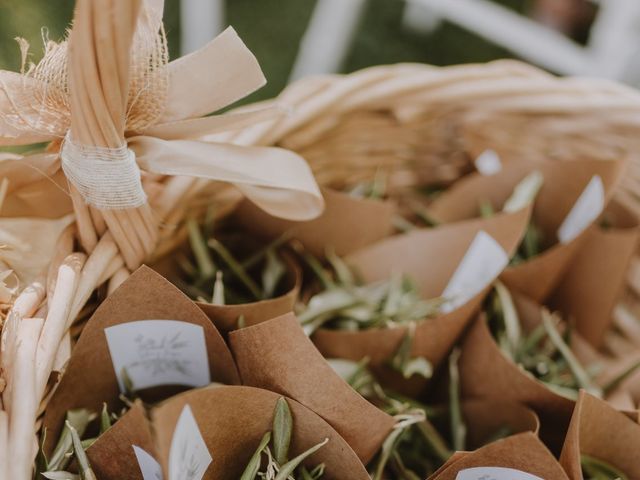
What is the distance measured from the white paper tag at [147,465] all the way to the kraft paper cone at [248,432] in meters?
0.03

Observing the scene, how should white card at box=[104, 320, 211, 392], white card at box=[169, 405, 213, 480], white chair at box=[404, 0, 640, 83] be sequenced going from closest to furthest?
white card at box=[169, 405, 213, 480]
white card at box=[104, 320, 211, 392]
white chair at box=[404, 0, 640, 83]

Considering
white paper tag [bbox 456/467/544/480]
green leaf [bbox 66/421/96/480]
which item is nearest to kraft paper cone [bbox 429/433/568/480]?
white paper tag [bbox 456/467/544/480]

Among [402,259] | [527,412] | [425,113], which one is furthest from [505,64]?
A: [527,412]

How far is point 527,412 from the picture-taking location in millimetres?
525

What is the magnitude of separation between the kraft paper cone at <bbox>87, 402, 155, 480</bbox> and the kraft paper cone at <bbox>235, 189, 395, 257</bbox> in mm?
265

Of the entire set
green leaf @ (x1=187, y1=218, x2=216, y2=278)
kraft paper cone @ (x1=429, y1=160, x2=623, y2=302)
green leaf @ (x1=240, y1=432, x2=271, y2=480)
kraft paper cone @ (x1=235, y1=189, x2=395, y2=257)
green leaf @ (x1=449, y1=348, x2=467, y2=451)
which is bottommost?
green leaf @ (x1=449, y1=348, x2=467, y2=451)

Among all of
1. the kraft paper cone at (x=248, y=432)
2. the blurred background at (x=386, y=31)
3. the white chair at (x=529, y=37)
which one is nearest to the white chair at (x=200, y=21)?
the blurred background at (x=386, y=31)

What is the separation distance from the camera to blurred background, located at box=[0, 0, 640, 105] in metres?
1.21

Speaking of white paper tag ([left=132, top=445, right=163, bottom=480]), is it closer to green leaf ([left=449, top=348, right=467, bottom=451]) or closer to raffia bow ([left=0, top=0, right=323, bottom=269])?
raffia bow ([left=0, top=0, right=323, bottom=269])

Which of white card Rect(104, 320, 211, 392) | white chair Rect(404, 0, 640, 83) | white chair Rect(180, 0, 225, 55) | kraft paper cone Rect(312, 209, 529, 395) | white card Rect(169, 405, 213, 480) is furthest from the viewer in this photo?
white chair Rect(180, 0, 225, 55)

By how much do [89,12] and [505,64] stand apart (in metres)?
0.47

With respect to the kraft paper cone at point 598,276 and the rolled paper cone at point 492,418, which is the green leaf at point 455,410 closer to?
the rolled paper cone at point 492,418

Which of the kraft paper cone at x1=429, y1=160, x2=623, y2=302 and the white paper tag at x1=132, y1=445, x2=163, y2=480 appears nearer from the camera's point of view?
the white paper tag at x1=132, y1=445, x2=163, y2=480

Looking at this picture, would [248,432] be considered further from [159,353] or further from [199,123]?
[199,123]
